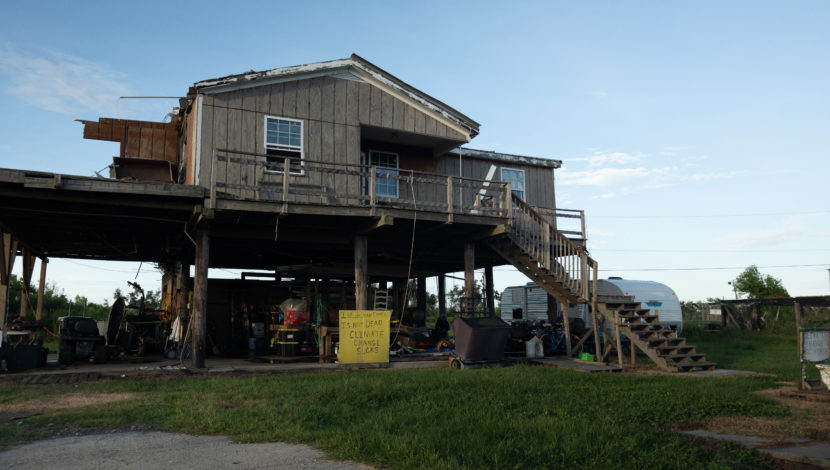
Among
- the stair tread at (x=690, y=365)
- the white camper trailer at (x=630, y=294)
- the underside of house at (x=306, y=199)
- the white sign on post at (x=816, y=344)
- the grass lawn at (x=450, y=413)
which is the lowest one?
the grass lawn at (x=450, y=413)

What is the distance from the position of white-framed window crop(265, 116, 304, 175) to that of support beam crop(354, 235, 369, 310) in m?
2.51

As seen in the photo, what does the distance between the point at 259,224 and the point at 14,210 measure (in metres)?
5.64

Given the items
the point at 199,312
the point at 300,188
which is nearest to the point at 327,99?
the point at 300,188

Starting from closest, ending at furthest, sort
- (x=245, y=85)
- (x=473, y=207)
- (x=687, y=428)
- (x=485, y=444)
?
(x=485, y=444)
(x=687, y=428)
(x=245, y=85)
(x=473, y=207)

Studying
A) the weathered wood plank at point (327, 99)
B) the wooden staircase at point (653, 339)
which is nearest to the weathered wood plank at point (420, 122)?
the weathered wood plank at point (327, 99)

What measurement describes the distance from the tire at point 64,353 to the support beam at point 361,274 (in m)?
7.28

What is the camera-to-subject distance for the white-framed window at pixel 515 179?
2116 cm

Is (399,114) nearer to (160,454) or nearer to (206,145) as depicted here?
(206,145)

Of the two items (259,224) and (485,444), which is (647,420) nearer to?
(485,444)

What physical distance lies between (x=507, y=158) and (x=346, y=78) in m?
6.83

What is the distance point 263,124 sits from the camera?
51.7ft

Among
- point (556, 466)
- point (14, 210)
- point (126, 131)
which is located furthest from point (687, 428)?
point (126, 131)

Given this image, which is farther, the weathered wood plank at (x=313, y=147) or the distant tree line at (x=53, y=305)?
the distant tree line at (x=53, y=305)

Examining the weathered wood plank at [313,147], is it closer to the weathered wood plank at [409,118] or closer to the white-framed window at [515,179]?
the weathered wood plank at [409,118]
